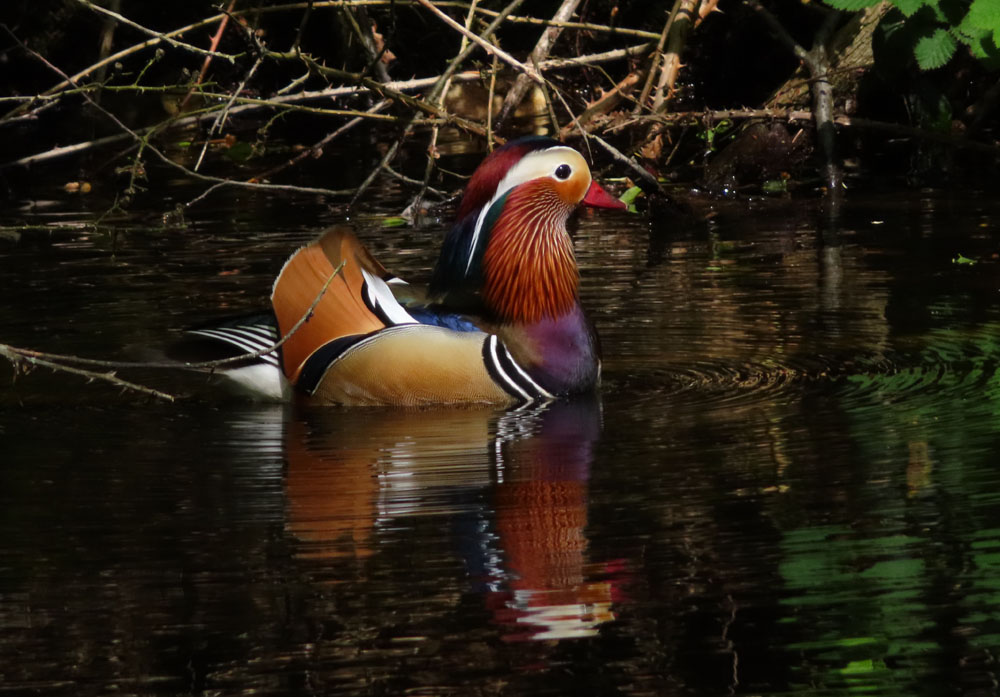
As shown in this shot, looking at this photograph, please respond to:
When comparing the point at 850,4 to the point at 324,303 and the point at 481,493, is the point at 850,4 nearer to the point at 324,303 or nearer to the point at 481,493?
the point at 324,303

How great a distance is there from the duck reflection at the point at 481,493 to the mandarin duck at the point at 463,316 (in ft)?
0.40

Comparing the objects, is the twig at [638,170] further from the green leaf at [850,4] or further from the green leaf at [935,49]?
the green leaf at [935,49]

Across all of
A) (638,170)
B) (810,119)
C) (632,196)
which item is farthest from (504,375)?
(810,119)

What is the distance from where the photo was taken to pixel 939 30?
33.1ft

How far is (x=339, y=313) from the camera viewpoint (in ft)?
21.1

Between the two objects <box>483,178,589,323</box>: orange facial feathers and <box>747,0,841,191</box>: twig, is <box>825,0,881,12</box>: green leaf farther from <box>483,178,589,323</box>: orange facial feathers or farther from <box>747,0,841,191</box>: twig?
<box>483,178,589,323</box>: orange facial feathers

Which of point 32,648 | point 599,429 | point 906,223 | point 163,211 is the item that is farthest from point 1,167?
point 32,648

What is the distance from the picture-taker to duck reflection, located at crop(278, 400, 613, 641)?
A: 416 centimetres

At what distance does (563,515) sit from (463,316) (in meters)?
1.86

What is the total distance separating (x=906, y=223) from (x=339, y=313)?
4.48m

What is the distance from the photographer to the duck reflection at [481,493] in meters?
4.16

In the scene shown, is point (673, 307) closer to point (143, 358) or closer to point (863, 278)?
point (863, 278)

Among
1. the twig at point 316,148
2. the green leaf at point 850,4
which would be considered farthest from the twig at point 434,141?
the green leaf at point 850,4

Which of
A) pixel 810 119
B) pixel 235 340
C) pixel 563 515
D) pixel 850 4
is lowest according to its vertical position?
pixel 563 515
